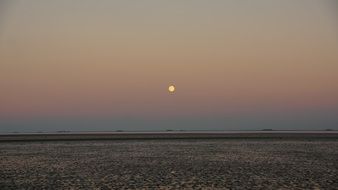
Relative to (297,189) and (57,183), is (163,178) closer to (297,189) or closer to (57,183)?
(57,183)

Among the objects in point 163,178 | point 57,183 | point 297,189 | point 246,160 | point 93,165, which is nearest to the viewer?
point 297,189

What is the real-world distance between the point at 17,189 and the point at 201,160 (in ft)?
74.0

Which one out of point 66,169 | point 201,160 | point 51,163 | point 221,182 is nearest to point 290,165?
point 201,160

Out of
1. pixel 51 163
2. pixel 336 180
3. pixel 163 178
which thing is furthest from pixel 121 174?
pixel 336 180

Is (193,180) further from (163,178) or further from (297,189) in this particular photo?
(297,189)

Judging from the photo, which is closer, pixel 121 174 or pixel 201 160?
pixel 121 174

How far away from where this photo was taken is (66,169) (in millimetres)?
38594

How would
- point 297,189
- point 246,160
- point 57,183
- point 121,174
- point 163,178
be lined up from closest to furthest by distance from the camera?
point 297,189
point 57,183
point 163,178
point 121,174
point 246,160

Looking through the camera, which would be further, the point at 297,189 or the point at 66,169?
the point at 66,169

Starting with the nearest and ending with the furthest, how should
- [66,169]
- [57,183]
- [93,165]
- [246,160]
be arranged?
[57,183]
[66,169]
[93,165]
[246,160]

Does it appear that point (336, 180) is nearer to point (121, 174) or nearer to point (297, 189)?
point (297, 189)

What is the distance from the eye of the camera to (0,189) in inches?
1073

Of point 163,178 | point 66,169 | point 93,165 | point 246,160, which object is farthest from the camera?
point 246,160

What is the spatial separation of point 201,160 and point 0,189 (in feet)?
76.2
